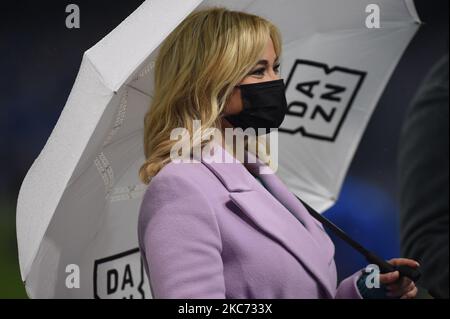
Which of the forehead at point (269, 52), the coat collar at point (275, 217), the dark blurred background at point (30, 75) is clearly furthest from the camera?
the dark blurred background at point (30, 75)

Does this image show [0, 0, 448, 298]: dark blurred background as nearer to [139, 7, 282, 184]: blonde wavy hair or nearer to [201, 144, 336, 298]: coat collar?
[139, 7, 282, 184]: blonde wavy hair

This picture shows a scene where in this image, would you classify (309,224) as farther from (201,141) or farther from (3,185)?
(3,185)

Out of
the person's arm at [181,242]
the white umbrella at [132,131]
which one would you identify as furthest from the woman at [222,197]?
the white umbrella at [132,131]

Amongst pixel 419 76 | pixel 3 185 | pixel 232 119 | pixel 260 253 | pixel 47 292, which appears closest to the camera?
pixel 260 253

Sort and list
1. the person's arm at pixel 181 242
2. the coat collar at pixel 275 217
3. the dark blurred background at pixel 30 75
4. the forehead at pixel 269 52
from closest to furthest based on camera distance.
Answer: the person's arm at pixel 181 242 < the coat collar at pixel 275 217 < the forehead at pixel 269 52 < the dark blurred background at pixel 30 75

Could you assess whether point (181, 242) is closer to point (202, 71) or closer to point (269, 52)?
point (202, 71)

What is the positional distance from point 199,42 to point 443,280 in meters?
1.81

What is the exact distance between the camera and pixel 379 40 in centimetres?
345

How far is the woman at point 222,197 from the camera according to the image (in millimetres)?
2148

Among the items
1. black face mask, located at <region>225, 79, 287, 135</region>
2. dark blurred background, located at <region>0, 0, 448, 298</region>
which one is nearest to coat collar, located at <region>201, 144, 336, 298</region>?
black face mask, located at <region>225, 79, 287, 135</region>

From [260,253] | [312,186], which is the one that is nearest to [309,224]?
[260,253]

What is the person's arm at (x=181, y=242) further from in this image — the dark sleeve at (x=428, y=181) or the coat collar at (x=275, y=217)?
the dark sleeve at (x=428, y=181)

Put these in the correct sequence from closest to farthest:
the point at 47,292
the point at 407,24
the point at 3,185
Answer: the point at 47,292
the point at 407,24
the point at 3,185

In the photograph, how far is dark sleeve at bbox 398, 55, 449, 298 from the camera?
369cm
